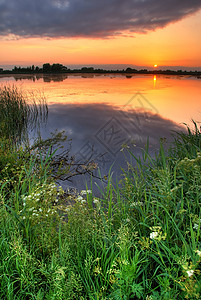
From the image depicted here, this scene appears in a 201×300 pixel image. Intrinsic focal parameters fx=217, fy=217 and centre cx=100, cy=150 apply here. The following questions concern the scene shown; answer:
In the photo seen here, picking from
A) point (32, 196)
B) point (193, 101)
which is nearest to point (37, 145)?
point (32, 196)

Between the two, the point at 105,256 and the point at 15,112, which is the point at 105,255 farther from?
the point at 15,112

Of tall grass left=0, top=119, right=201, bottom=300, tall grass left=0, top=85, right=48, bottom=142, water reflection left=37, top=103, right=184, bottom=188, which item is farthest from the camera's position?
tall grass left=0, top=85, right=48, bottom=142

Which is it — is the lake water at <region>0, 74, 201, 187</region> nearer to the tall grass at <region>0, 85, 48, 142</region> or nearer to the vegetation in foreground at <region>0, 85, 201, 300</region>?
the tall grass at <region>0, 85, 48, 142</region>

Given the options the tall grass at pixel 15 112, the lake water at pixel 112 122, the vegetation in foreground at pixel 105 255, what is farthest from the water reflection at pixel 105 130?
the vegetation in foreground at pixel 105 255

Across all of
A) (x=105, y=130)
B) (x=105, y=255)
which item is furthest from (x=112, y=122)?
(x=105, y=255)

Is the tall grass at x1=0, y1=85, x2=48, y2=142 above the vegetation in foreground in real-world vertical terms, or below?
above

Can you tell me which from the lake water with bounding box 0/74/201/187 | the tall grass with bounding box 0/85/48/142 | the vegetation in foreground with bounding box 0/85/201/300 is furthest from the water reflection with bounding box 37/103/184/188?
the vegetation in foreground with bounding box 0/85/201/300

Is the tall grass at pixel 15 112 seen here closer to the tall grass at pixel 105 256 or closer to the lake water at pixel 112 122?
the lake water at pixel 112 122

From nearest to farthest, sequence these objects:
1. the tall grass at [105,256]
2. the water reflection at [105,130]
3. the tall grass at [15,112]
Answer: the tall grass at [105,256] < the water reflection at [105,130] < the tall grass at [15,112]

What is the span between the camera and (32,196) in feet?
8.41

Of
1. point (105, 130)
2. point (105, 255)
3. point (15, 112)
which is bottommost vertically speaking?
point (105, 130)

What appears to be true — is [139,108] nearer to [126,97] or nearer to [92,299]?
[126,97]

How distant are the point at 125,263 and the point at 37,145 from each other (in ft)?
20.0

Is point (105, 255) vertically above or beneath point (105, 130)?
above
